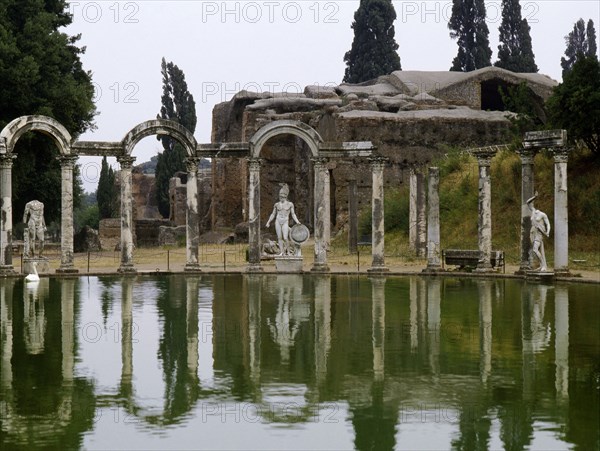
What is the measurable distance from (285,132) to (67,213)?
6848mm

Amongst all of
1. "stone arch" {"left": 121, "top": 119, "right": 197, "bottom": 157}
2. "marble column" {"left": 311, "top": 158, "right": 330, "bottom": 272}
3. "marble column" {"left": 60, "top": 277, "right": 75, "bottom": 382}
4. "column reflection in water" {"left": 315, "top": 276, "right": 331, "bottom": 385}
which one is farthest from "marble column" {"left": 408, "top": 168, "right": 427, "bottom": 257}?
"marble column" {"left": 60, "top": 277, "right": 75, "bottom": 382}

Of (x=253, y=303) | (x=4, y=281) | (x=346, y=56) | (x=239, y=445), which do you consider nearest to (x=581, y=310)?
(x=253, y=303)

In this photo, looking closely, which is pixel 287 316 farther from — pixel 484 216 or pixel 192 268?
pixel 484 216

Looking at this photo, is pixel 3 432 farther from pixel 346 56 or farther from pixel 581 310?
pixel 346 56

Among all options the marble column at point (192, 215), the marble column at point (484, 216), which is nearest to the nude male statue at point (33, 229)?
the marble column at point (192, 215)

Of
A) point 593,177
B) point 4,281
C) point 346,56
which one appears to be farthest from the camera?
point 346,56

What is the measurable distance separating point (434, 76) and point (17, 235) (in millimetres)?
30093

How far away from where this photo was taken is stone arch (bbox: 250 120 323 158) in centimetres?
3092

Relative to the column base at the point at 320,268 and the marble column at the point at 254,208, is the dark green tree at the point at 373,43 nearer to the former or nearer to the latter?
the marble column at the point at 254,208

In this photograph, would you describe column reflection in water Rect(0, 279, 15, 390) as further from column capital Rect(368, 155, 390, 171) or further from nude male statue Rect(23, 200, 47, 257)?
column capital Rect(368, 155, 390, 171)

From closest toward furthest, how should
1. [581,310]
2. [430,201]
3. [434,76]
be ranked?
[581,310], [430,201], [434,76]

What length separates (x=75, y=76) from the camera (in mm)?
44438

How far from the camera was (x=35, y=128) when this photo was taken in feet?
98.1

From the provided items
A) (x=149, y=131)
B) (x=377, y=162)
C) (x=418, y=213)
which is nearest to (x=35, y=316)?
(x=149, y=131)
